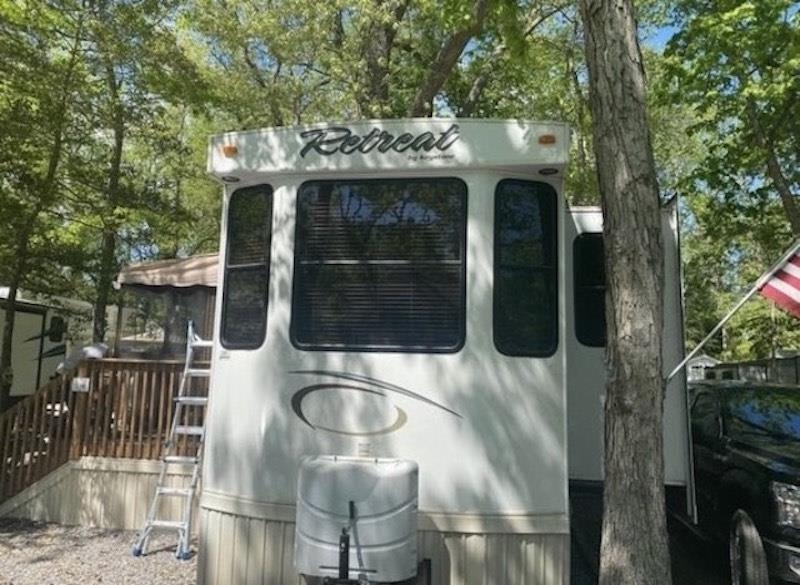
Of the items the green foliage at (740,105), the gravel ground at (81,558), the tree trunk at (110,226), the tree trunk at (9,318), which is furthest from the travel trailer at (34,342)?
the green foliage at (740,105)

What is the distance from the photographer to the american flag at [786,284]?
14.3 feet

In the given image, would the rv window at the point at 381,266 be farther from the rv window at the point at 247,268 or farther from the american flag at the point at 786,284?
the american flag at the point at 786,284

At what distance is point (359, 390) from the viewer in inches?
167

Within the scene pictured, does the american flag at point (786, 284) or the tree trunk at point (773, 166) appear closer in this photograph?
the american flag at point (786, 284)

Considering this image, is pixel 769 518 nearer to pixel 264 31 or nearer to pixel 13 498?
pixel 13 498

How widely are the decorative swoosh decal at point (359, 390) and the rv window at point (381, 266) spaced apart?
0.18m

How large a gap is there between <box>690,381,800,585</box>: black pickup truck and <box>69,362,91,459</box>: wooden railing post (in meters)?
5.86

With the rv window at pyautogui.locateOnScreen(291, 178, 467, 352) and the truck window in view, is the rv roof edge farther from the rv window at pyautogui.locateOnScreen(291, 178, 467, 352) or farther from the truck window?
the truck window

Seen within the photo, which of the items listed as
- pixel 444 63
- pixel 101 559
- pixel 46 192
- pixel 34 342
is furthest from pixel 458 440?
pixel 34 342

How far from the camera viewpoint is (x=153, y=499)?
694 cm

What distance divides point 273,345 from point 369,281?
28.0 inches

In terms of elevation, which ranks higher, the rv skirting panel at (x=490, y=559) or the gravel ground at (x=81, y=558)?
the rv skirting panel at (x=490, y=559)

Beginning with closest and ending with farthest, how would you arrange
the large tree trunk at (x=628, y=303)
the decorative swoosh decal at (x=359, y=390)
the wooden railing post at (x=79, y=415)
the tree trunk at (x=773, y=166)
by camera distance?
the large tree trunk at (x=628, y=303) < the decorative swoosh decal at (x=359, y=390) < the wooden railing post at (x=79, y=415) < the tree trunk at (x=773, y=166)

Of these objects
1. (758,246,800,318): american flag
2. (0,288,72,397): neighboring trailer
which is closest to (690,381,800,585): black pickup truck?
(758,246,800,318): american flag
